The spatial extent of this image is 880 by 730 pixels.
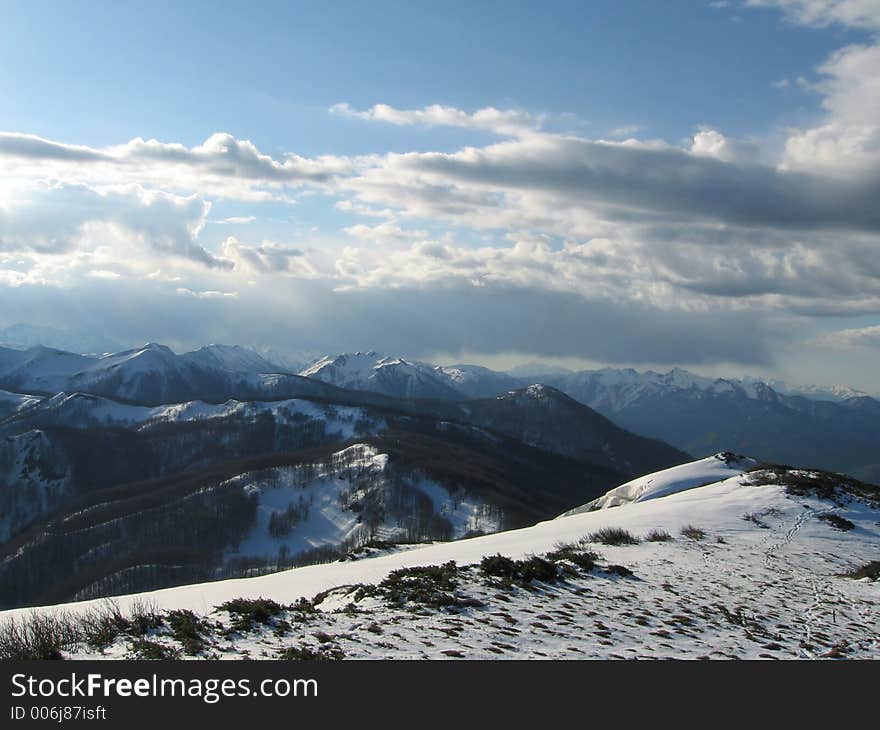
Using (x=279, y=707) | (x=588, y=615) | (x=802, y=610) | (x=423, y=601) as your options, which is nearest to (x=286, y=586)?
(x=423, y=601)

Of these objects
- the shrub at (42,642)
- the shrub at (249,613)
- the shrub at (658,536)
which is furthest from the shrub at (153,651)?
the shrub at (658,536)

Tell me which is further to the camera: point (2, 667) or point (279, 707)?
point (2, 667)

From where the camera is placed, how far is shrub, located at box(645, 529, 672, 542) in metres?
31.0

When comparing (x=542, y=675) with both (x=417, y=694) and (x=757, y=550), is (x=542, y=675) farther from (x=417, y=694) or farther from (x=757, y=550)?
(x=757, y=550)

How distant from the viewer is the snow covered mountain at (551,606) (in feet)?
41.7

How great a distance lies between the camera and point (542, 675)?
36.4ft

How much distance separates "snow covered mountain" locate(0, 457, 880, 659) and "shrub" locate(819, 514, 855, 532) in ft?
4.16

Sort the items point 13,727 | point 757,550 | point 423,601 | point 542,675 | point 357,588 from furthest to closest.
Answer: point 757,550, point 357,588, point 423,601, point 542,675, point 13,727

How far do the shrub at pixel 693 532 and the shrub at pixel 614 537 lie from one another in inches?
114

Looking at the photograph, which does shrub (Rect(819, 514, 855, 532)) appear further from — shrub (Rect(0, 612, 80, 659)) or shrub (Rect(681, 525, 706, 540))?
shrub (Rect(0, 612, 80, 659))

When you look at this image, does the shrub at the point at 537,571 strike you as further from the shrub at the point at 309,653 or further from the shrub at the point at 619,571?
the shrub at the point at 309,653

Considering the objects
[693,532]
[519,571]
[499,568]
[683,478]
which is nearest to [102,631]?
[499,568]

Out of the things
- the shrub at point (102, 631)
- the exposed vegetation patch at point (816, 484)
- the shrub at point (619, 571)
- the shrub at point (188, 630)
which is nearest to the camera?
the shrub at point (188, 630)

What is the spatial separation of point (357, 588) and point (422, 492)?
18525cm
